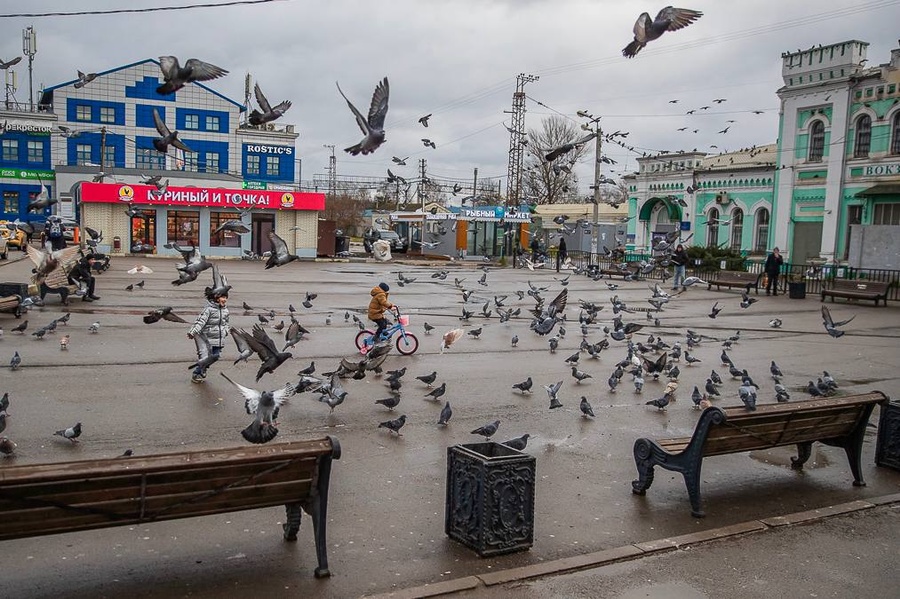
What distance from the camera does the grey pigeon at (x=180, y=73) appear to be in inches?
369

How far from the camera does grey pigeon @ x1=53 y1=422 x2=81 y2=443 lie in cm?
823

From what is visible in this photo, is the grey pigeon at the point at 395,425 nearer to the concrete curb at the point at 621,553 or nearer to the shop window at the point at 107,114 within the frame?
the concrete curb at the point at 621,553

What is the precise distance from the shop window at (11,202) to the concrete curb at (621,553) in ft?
225

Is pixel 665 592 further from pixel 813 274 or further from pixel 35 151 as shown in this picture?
pixel 35 151

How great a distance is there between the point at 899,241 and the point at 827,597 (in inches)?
1222

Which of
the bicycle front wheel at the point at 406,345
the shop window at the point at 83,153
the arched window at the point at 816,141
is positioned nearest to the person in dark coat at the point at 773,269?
the arched window at the point at 816,141

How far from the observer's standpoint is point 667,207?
46.3 metres

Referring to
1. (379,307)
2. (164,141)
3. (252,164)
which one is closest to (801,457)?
(379,307)

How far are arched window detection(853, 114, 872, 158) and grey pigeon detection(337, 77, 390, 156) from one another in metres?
31.8

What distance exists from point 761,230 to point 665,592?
1532 inches

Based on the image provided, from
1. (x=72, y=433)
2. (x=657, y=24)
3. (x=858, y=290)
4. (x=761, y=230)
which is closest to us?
(x=72, y=433)

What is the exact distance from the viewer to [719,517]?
275 inches

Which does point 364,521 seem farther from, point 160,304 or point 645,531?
point 160,304

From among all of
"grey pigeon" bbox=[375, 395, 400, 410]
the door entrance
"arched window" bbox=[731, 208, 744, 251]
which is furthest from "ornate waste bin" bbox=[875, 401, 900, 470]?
the door entrance
